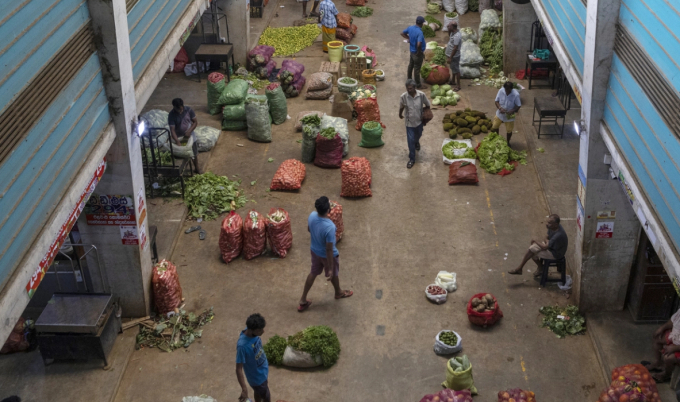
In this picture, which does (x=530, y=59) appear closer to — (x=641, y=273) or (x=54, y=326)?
(x=641, y=273)

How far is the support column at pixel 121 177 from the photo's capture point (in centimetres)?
789

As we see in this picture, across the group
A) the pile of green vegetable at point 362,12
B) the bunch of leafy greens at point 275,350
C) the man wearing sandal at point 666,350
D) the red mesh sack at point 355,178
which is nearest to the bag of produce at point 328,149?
the red mesh sack at point 355,178

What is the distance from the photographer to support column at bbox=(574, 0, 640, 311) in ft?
26.3

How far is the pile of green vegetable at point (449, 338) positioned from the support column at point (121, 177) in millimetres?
4193

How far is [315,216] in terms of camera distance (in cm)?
923

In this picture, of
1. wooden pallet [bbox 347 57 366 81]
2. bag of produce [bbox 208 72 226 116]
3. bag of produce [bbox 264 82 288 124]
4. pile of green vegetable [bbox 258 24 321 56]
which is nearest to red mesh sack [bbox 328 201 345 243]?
bag of produce [bbox 264 82 288 124]

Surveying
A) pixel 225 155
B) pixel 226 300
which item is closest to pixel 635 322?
pixel 226 300

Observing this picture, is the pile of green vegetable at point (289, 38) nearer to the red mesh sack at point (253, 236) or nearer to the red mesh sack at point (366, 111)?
the red mesh sack at point (366, 111)

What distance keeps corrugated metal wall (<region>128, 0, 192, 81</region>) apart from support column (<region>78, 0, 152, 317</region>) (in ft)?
2.76

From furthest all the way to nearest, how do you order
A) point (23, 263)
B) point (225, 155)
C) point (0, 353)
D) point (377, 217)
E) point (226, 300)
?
point (225, 155), point (377, 217), point (226, 300), point (0, 353), point (23, 263)

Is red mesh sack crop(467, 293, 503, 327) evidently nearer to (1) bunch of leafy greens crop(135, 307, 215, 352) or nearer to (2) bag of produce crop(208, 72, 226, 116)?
(1) bunch of leafy greens crop(135, 307, 215, 352)

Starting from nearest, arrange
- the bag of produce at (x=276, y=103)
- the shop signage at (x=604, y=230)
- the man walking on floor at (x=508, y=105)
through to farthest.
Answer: the shop signage at (x=604, y=230)
the man walking on floor at (x=508, y=105)
the bag of produce at (x=276, y=103)

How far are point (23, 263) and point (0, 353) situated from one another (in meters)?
4.08

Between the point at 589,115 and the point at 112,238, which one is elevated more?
the point at 589,115
